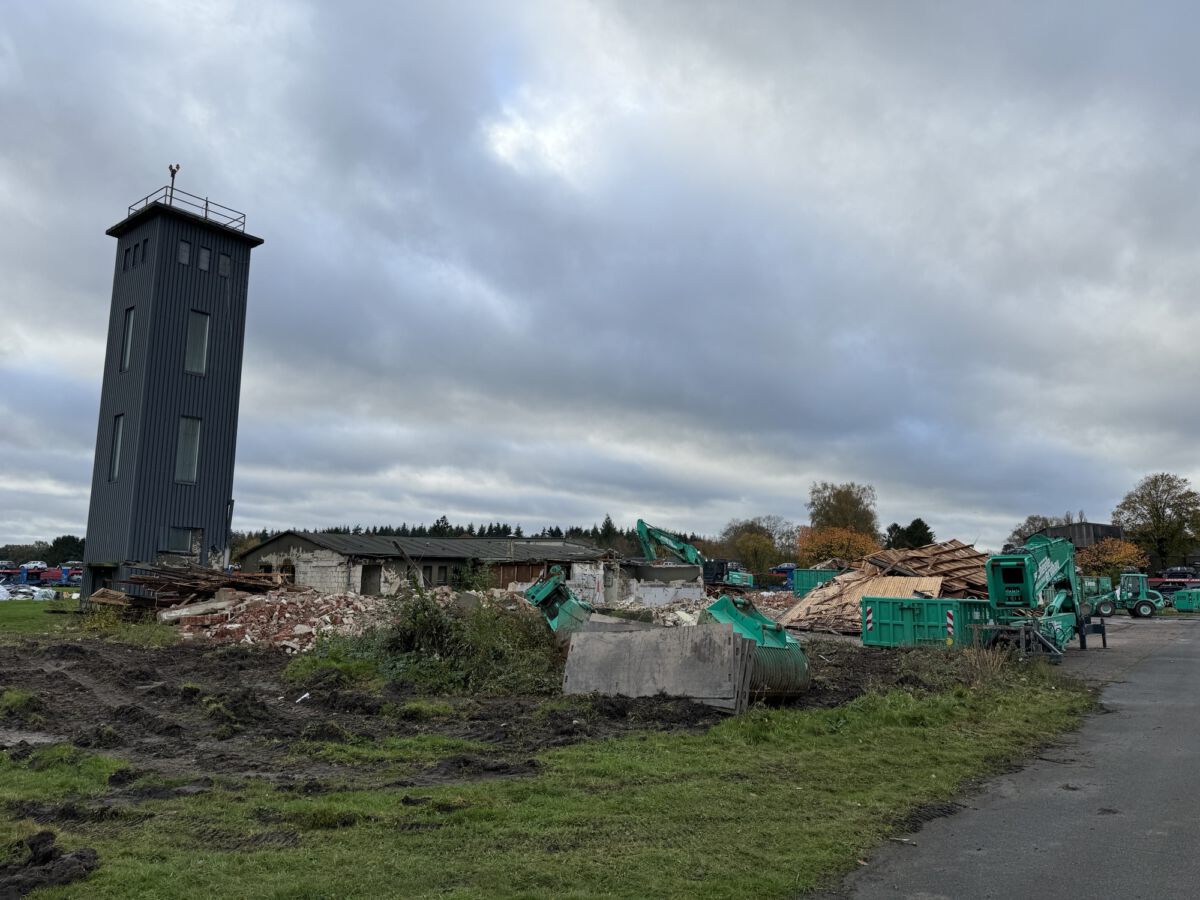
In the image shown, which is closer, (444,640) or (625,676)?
(625,676)

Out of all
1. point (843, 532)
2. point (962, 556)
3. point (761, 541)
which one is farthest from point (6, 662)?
point (761, 541)

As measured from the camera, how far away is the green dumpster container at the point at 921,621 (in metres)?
21.4

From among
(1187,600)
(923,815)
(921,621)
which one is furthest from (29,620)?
(1187,600)

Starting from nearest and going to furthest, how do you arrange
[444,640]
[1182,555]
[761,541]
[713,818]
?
[713,818], [444,640], [1182,555], [761,541]

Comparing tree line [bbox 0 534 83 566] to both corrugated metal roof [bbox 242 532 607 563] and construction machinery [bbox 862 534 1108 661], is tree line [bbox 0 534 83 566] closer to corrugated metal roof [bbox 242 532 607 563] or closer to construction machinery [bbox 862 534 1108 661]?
corrugated metal roof [bbox 242 532 607 563]

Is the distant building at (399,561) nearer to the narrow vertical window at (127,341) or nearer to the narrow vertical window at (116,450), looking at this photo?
the narrow vertical window at (116,450)

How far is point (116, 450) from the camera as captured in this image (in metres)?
32.8

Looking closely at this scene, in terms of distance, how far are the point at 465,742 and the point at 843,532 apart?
239ft

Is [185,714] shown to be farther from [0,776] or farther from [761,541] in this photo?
[761,541]

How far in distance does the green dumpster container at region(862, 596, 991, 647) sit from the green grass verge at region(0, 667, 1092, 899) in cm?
1137

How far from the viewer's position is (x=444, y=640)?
1576 cm

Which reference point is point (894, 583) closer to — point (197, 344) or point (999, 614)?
point (999, 614)

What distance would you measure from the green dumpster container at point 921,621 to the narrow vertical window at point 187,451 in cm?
2392

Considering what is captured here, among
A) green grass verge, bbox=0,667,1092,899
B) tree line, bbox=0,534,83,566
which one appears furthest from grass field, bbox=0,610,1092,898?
tree line, bbox=0,534,83,566
